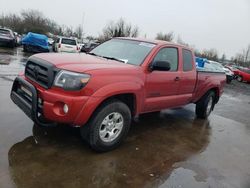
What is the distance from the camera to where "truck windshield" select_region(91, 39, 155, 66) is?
4906 millimetres

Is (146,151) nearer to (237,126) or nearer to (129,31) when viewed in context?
(237,126)

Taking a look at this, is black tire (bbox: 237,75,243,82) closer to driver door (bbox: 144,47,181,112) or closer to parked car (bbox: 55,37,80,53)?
parked car (bbox: 55,37,80,53)

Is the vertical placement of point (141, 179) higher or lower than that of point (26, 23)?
lower

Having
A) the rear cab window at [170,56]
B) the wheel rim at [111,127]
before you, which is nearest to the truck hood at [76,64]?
the wheel rim at [111,127]

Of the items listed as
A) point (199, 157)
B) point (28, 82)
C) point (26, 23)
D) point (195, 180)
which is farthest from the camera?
point (26, 23)

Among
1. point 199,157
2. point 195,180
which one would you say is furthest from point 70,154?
point 199,157

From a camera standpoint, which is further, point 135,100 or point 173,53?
point 173,53

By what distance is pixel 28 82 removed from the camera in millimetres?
4207

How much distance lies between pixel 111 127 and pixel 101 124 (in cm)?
29

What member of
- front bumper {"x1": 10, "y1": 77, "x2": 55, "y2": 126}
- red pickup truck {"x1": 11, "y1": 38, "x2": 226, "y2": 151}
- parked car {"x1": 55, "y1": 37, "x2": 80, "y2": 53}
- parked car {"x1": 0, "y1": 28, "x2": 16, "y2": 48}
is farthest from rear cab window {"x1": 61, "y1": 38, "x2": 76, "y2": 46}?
front bumper {"x1": 10, "y1": 77, "x2": 55, "y2": 126}

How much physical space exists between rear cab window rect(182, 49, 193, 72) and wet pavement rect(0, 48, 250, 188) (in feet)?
4.66

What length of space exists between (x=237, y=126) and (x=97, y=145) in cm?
483

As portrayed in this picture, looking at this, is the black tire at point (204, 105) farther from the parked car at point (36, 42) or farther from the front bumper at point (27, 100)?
the parked car at point (36, 42)

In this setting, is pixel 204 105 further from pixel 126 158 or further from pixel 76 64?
pixel 76 64
